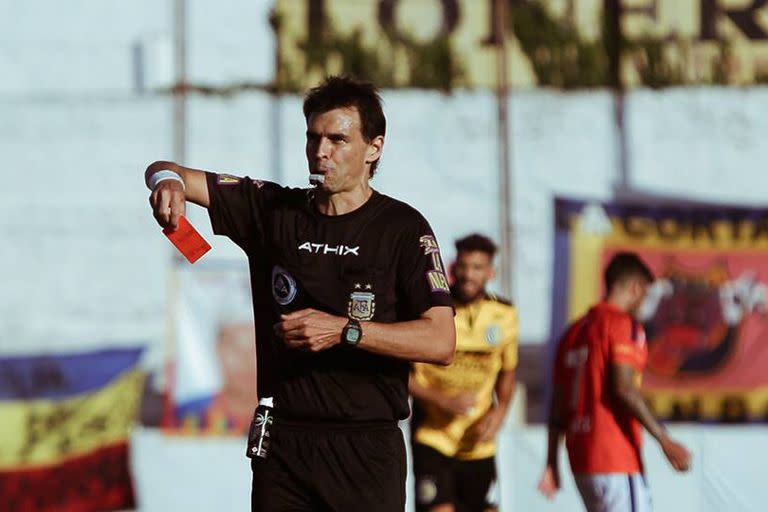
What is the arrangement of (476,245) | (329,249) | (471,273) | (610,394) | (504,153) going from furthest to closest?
(504,153) < (471,273) < (476,245) < (610,394) < (329,249)

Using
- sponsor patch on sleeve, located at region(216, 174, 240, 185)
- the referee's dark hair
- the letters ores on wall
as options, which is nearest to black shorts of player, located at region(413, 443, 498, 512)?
the referee's dark hair

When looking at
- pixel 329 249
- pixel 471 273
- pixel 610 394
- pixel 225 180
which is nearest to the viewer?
pixel 329 249

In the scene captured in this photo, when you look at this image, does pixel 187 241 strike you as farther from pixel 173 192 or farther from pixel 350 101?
pixel 350 101

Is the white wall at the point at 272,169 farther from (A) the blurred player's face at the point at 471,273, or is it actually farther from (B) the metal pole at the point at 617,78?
(A) the blurred player's face at the point at 471,273

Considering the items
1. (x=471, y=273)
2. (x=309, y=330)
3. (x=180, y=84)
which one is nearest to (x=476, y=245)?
(x=471, y=273)

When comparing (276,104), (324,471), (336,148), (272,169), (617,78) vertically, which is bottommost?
(324,471)

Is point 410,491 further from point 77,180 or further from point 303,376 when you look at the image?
point 303,376

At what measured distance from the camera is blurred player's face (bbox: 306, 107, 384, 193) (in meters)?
4.81

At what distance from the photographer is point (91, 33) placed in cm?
1289

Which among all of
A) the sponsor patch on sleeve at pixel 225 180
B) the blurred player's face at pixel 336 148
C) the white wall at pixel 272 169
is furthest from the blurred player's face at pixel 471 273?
the blurred player's face at pixel 336 148

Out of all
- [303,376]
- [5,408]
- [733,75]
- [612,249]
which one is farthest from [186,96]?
[303,376]

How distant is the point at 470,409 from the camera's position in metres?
8.72

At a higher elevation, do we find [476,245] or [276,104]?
[276,104]

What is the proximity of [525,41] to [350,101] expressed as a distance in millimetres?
8122
